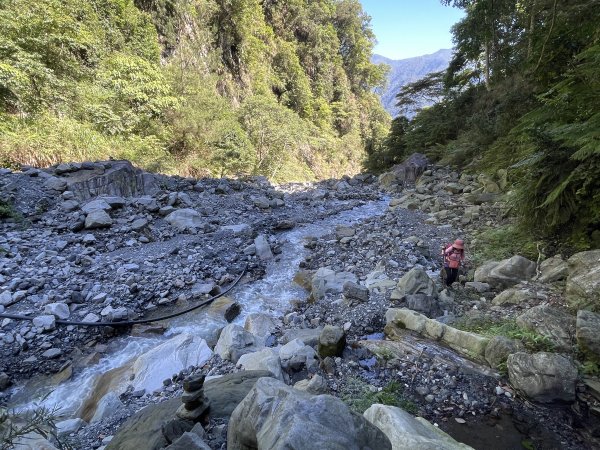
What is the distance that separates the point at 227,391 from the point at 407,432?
1493 millimetres

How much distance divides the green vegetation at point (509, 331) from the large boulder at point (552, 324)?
0.20 feet

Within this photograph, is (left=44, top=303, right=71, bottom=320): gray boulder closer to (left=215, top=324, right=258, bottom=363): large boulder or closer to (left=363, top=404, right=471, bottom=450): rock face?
(left=215, top=324, right=258, bottom=363): large boulder

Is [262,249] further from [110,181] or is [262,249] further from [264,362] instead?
[110,181]

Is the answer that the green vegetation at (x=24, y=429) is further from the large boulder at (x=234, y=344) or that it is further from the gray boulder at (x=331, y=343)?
the gray boulder at (x=331, y=343)

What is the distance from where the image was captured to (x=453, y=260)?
554 cm

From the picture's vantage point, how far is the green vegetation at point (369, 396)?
311 centimetres

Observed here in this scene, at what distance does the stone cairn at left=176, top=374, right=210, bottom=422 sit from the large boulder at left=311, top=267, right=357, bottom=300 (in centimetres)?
369

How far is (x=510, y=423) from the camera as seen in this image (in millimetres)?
2939

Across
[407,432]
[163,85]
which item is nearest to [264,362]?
[407,432]

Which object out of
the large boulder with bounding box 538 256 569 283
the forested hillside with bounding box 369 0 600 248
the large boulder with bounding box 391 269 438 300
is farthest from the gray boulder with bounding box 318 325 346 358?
the forested hillside with bounding box 369 0 600 248

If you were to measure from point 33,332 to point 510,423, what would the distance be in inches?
235

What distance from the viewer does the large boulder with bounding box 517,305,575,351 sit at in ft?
11.2

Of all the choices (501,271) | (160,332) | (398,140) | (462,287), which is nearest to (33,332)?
(160,332)

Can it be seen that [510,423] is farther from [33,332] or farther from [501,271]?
[33,332]
